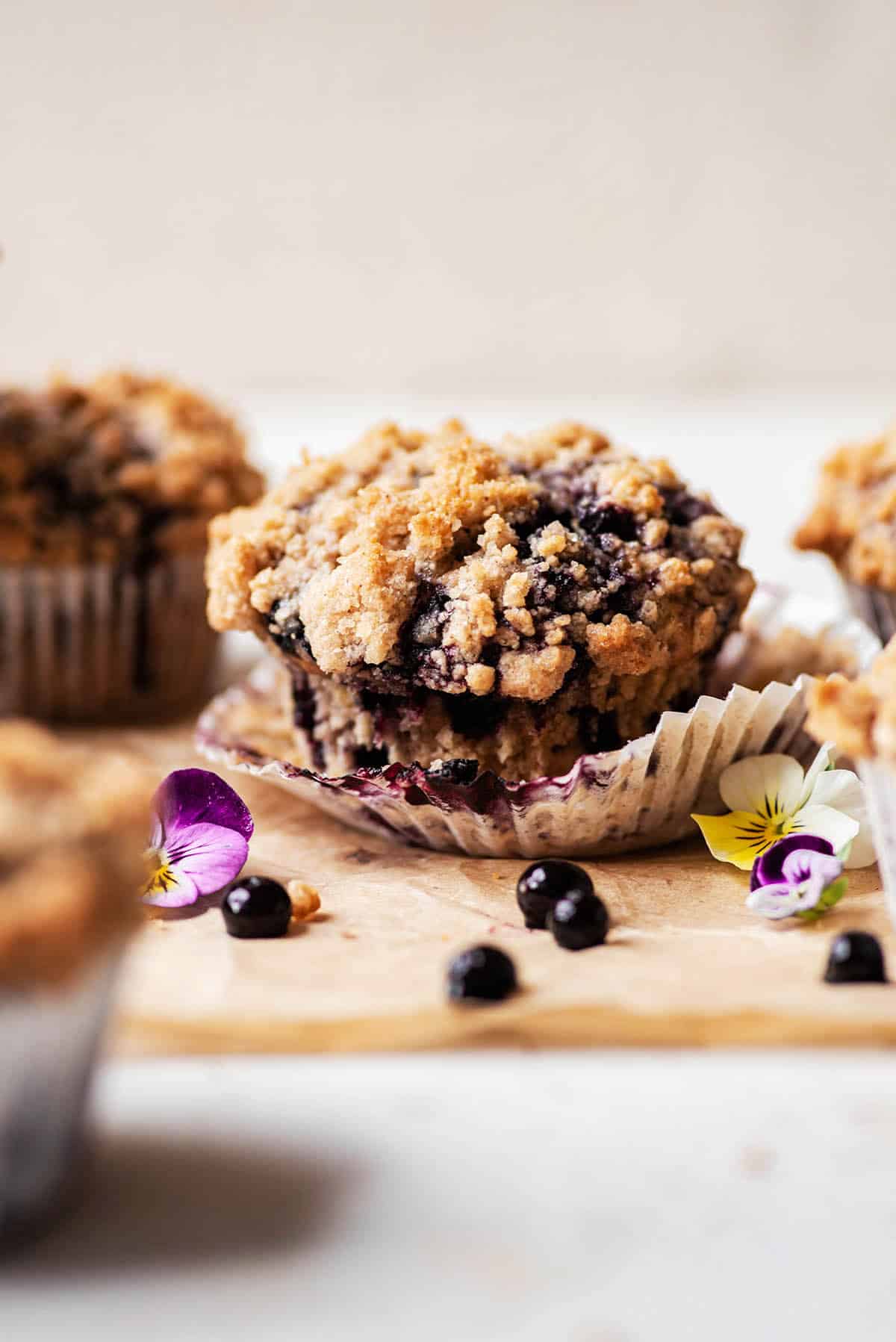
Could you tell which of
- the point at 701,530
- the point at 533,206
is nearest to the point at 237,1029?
the point at 701,530

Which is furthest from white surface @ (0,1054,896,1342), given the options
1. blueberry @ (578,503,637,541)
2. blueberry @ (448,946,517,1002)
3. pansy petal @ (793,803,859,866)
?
blueberry @ (578,503,637,541)

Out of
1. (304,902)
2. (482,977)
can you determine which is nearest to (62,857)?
(482,977)

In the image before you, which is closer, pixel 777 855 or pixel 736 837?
pixel 777 855

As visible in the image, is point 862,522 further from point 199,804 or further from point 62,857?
point 62,857

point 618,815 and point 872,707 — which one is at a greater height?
point 872,707

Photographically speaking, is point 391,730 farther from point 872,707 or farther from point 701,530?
point 872,707

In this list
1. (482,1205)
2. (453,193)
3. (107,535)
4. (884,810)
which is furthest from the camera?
(453,193)
